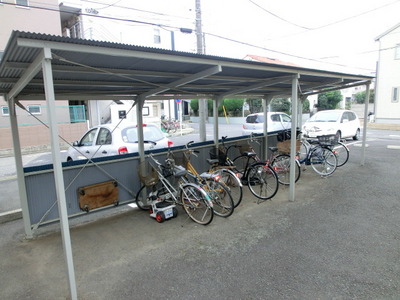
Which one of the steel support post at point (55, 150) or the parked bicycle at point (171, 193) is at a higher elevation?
the steel support post at point (55, 150)

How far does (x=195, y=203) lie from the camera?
406cm

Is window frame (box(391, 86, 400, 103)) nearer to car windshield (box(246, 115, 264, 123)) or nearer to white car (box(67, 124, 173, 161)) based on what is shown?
car windshield (box(246, 115, 264, 123))

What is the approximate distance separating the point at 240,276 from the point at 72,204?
107 inches

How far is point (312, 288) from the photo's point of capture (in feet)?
8.34

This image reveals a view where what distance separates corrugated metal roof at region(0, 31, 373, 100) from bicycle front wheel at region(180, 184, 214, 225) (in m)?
1.54

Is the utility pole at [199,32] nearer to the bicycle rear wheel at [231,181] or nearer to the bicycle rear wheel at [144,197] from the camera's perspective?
the bicycle rear wheel at [231,181]

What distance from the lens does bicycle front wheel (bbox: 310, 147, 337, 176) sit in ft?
20.5

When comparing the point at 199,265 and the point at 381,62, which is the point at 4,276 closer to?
the point at 199,265

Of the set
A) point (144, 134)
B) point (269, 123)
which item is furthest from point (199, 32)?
point (144, 134)

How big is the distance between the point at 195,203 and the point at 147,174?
112cm

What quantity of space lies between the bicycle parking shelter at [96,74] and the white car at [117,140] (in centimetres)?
105

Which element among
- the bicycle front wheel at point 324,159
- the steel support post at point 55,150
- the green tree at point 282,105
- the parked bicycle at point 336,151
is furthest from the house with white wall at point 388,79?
the steel support post at point 55,150

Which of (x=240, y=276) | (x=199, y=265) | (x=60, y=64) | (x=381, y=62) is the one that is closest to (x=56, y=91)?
(x=60, y=64)

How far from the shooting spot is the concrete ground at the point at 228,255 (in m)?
2.58
